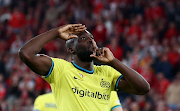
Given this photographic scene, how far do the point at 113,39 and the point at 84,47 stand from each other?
7.59 metres

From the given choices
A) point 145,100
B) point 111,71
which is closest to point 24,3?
point 145,100

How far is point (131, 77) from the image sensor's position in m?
3.53

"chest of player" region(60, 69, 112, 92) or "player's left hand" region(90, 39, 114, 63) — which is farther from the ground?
"player's left hand" region(90, 39, 114, 63)

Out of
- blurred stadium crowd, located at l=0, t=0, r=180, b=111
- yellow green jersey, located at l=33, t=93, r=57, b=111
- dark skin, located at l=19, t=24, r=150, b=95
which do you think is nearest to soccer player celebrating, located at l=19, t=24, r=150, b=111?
dark skin, located at l=19, t=24, r=150, b=95

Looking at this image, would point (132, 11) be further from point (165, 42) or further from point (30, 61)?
point (30, 61)

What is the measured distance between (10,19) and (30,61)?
11.7m

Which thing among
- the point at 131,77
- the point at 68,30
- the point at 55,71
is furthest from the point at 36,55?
the point at 131,77

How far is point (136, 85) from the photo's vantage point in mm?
3568

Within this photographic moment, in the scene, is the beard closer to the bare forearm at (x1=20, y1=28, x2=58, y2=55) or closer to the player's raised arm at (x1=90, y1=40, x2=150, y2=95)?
the player's raised arm at (x1=90, y1=40, x2=150, y2=95)

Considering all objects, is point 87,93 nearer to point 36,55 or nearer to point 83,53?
point 83,53

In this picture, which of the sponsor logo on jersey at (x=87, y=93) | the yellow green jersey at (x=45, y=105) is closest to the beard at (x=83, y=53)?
the sponsor logo on jersey at (x=87, y=93)

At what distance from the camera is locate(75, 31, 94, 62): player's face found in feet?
12.1

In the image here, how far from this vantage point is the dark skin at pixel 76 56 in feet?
10.6

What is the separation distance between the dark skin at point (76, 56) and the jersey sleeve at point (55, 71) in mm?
54
